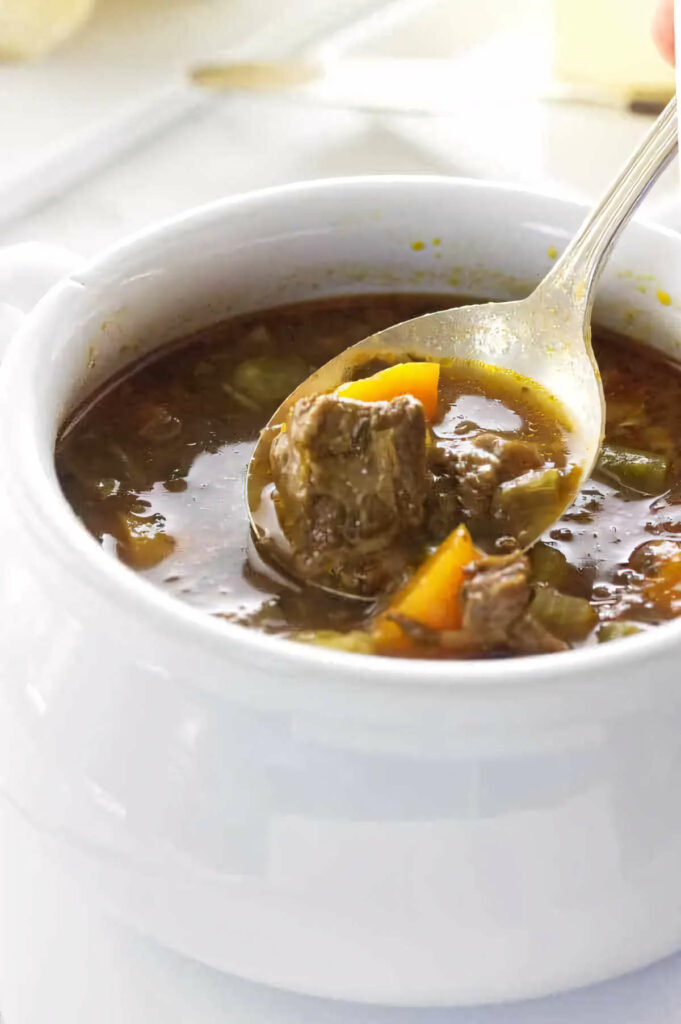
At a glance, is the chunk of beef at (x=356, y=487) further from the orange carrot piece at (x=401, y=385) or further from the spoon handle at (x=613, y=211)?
the spoon handle at (x=613, y=211)

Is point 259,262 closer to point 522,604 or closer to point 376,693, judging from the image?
point 522,604

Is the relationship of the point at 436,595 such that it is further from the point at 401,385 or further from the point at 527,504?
the point at 401,385

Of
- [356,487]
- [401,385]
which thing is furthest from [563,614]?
[401,385]

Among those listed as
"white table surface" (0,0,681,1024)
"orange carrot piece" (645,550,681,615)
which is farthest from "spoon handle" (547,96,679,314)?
"white table surface" (0,0,681,1024)

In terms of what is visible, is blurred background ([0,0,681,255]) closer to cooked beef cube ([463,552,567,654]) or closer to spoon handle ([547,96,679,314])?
spoon handle ([547,96,679,314])

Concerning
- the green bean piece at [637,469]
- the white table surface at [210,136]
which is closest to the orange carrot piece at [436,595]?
the green bean piece at [637,469]

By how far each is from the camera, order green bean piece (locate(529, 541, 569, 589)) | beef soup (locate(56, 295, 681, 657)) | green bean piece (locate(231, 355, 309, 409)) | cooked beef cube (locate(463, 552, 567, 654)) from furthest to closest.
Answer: green bean piece (locate(231, 355, 309, 409))
green bean piece (locate(529, 541, 569, 589))
beef soup (locate(56, 295, 681, 657))
cooked beef cube (locate(463, 552, 567, 654))

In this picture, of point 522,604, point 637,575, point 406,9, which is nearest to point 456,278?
point 637,575
